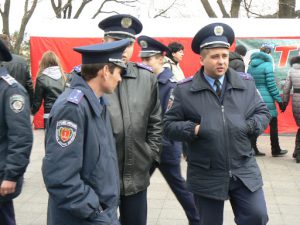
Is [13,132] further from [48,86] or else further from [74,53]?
[74,53]

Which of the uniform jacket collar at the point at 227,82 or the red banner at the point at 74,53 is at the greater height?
the uniform jacket collar at the point at 227,82

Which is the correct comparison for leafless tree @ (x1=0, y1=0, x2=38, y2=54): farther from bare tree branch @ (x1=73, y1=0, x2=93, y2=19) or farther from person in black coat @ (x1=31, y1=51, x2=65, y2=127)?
person in black coat @ (x1=31, y1=51, x2=65, y2=127)

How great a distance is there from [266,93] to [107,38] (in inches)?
196

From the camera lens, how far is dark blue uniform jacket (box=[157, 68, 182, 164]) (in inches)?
164

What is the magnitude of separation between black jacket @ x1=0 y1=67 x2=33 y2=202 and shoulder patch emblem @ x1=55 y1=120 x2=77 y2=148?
1034 millimetres

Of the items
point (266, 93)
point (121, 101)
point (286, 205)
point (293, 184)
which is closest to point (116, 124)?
point (121, 101)

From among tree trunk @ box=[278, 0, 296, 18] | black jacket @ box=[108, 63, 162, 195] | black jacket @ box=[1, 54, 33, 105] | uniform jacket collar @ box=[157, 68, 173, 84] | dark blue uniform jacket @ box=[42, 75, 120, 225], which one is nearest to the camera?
dark blue uniform jacket @ box=[42, 75, 120, 225]

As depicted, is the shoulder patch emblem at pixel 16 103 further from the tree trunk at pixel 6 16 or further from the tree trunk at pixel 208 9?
the tree trunk at pixel 6 16

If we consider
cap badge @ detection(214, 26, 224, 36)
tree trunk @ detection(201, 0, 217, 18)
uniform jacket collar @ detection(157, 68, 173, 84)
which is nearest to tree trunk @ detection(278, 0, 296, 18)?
tree trunk @ detection(201, 0, 217, 18)

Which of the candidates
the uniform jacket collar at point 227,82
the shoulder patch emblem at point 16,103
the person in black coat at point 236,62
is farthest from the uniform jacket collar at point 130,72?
the person in black coat at point 236,62

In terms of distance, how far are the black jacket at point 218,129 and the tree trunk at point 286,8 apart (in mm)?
13017

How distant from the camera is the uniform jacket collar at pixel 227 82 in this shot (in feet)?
10.3

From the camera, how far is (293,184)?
6145 mm

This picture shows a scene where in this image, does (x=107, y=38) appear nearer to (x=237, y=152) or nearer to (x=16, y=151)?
(x=16, y=151)
